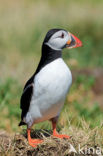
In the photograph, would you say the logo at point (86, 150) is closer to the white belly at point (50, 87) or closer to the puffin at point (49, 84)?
the puffin at point (49, 84)

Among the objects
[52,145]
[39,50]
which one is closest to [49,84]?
[52,145]

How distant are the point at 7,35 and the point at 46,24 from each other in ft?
4.81

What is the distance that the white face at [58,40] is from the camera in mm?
4598

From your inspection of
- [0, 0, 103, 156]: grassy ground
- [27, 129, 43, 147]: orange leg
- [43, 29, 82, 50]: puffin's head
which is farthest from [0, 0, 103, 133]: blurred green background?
[43, 29, 82, 50]: puffin's head

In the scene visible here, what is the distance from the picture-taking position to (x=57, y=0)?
55.6 ft

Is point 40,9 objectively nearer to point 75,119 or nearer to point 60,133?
point 75,119

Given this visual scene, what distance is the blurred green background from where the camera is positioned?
7254 millimetres

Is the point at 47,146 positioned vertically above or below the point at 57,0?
above

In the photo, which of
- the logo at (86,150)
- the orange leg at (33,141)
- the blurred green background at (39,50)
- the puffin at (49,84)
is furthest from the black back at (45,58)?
the blurred green background at (39,50)

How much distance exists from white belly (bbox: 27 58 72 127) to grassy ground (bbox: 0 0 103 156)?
34 centimetres

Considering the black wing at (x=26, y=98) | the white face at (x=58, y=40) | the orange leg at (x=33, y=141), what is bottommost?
the orange leg at (x=33, y=141)

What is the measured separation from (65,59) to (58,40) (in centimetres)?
560

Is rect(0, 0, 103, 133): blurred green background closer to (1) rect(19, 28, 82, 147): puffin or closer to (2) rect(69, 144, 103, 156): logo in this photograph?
(1) rect(19, 28, 82, 147): puffin

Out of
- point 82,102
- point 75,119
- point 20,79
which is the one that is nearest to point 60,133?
point 75,119
